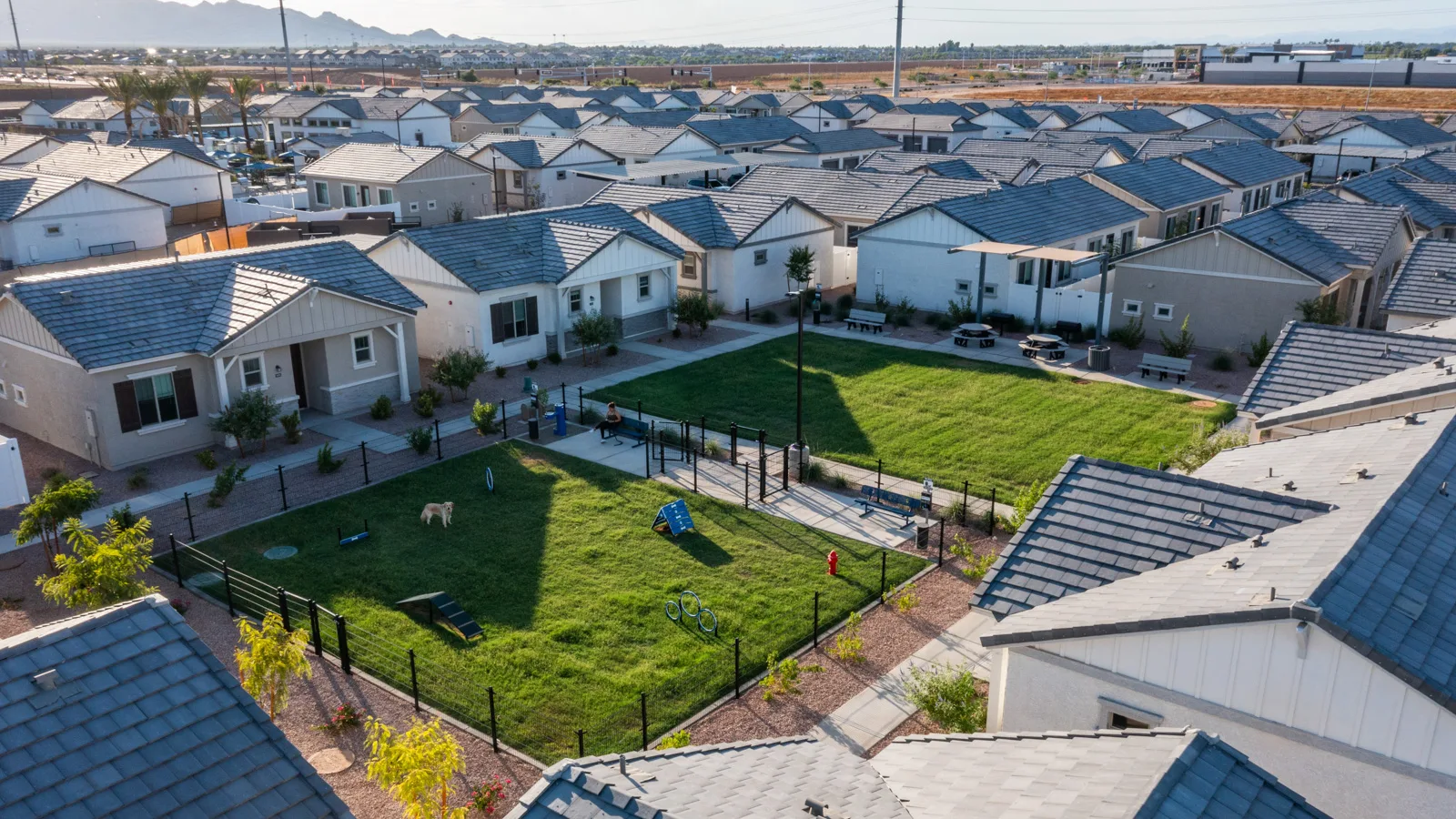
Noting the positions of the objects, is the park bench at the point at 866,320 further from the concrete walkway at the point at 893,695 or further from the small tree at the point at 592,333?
the concrete walkway at the point at 893,695

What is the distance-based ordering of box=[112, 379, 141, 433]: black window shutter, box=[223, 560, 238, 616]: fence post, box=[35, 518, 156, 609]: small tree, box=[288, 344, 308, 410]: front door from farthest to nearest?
box=[288, 344, 308, 410]: front door → box=[112, 379, 141, 433]: black window shutter → box=[223, 560, 238, 616]: fence post → box=[35, 518, 156, 609]: small tree

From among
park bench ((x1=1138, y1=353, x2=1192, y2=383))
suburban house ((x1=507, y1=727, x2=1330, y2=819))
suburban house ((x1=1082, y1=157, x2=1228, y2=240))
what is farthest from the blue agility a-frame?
suburban house ((x1=1082, y1=157, x2=1228, y2=240))

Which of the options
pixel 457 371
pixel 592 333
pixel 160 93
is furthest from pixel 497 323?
pixel 160 93

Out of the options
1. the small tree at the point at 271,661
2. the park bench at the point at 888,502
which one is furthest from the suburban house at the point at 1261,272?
the small tree at the point at 271,661

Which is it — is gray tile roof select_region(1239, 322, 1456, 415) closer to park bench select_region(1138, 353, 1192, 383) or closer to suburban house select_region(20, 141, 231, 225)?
park bench select_region(1138, 353, 1192, 383)

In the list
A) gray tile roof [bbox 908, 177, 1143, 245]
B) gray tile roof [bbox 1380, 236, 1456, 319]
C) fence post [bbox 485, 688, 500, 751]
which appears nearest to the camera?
fence post [bbox 485, 688, 500, 751]

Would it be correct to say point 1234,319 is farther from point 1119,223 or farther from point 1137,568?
point 1137,568
